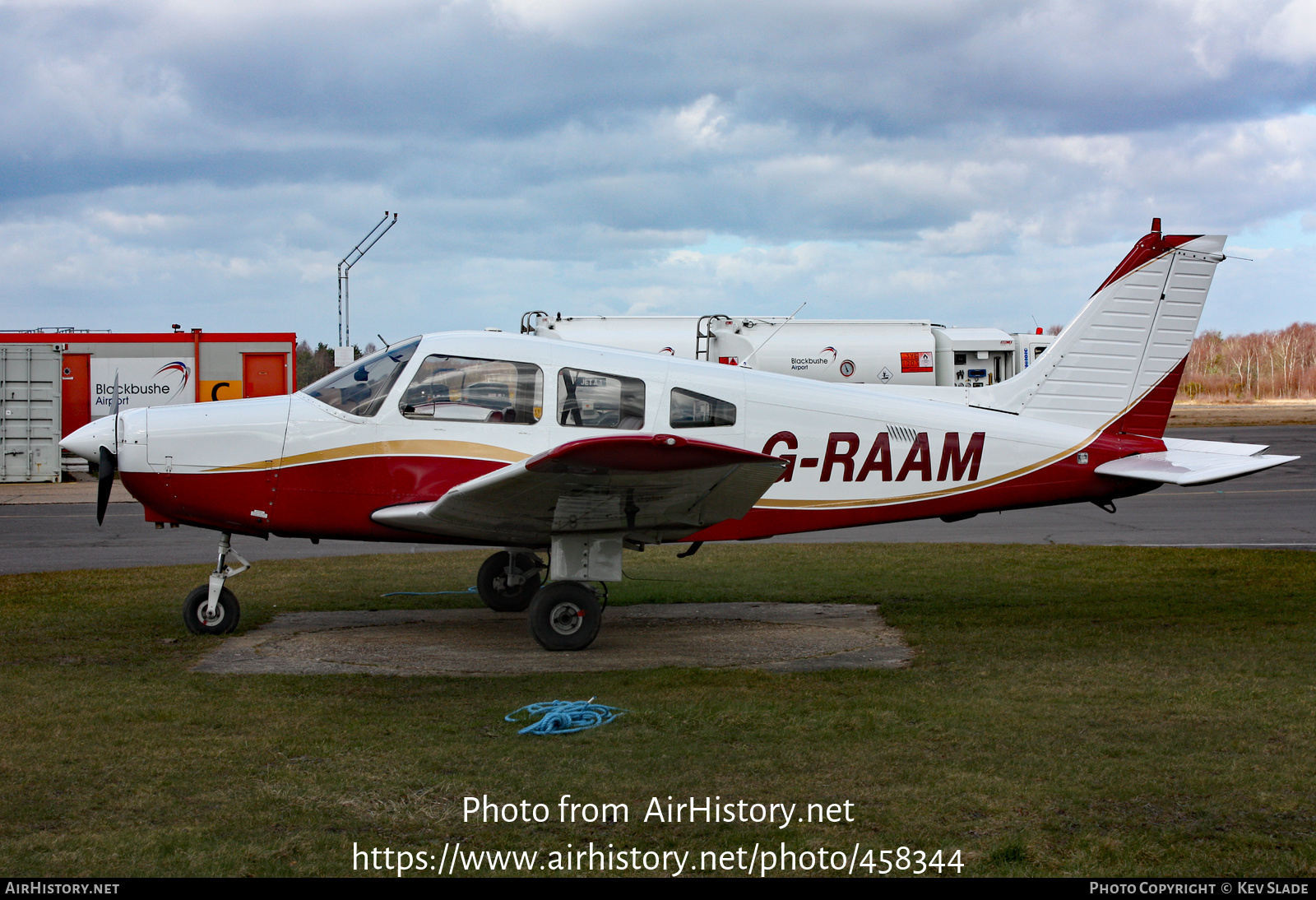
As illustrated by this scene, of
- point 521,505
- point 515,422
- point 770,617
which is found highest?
point 515,422

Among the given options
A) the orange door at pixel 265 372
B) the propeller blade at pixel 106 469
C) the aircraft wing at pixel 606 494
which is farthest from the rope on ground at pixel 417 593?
the orange door at pixel 265 372

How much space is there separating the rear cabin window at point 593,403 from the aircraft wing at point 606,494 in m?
0.83

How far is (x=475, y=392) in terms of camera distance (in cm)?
850

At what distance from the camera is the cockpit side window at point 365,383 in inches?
334

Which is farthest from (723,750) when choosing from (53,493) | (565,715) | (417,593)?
(53,493)

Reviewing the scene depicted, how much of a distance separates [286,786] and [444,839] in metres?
1.07

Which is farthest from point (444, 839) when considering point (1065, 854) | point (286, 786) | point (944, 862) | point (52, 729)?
point (52, 729)

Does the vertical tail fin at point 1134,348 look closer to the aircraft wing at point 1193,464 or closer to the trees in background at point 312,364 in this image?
the aircraft wing at point 1193,464

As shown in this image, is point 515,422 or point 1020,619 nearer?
point 515,422

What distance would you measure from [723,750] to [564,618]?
304cm

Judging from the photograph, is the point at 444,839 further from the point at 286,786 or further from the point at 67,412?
the point at 67,412

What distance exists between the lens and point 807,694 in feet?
22.2

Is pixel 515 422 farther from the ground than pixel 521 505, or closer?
farther from the ground

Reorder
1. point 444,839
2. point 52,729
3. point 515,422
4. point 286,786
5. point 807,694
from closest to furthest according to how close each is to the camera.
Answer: point 444,839 → point 286,786 → point 52,729 → point 807,694 → point 515,422
